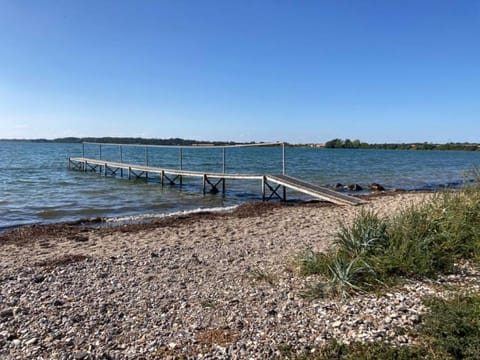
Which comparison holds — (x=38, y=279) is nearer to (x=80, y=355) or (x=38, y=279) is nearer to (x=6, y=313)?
(x=6, y=313)

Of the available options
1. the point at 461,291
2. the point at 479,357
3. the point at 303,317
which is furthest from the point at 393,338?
the point at 461,291

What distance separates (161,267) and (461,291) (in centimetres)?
403

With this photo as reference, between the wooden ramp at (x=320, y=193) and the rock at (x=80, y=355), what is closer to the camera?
the rock at (x=80, y=355)

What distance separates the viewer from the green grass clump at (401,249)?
14.6 feet

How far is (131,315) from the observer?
13.1ft

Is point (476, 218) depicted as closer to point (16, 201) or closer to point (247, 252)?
point (247, 252)

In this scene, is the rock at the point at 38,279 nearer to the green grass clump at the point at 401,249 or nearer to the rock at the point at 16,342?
the rock at the point at 16,342

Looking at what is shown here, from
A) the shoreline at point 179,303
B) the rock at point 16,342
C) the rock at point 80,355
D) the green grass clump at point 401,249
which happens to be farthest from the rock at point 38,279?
the green grass clump at point 401,249

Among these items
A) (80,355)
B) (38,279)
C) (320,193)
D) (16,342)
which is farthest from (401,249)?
(320,193)

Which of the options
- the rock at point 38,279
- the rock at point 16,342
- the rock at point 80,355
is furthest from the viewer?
the rock at point 38,279

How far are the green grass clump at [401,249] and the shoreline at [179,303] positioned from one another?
0.27 m

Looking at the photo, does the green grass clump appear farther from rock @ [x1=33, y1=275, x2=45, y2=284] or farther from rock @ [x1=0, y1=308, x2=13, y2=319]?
rock @ [x1=33, y1=275, x2=45, y2=284]

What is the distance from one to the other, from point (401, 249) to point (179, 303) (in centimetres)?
287

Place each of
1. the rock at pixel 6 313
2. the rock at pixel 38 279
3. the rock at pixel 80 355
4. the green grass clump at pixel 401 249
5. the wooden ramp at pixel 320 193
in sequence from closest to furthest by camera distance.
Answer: the rock at pixel 80 355 → the rock at pixel 6 313 → the green grass clump at pixel 401 249 → the rock at pixel 38 279 → the wooden ramp at pixel 320 193
